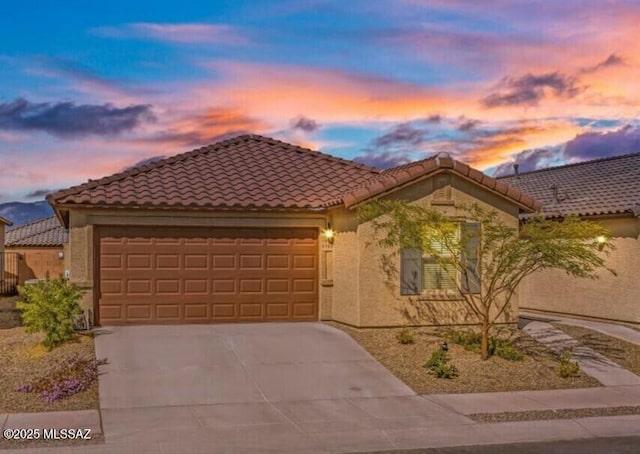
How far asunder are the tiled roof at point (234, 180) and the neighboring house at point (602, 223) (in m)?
6.15

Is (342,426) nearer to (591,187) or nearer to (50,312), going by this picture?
(50,312)

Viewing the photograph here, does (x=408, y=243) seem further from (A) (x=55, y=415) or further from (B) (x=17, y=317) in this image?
(B) (x=17, y=317)

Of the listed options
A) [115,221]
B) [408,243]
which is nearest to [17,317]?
[115,221]

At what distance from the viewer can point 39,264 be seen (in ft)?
133

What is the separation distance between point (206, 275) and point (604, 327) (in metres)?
10.1

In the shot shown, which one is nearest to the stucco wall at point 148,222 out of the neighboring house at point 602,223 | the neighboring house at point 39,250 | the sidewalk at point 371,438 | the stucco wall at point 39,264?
the neighboring house at point 602,223

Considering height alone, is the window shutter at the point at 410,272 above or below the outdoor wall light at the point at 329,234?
below

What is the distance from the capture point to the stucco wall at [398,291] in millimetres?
17625

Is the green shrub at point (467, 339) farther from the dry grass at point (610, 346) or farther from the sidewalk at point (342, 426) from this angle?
the sidewalk at point (342, 426)

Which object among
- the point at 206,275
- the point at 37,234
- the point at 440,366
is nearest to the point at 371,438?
the point at 440,366

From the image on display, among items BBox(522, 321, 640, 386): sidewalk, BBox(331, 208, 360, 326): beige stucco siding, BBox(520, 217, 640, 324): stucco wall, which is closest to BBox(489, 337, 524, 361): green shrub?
BBox(522, 321, 640, 386): sidewalk

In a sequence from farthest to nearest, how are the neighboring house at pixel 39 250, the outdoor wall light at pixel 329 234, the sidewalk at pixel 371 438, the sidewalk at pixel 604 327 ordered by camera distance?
1. the neighboring house at pixel 39 250
2. the outdoor wall light at pixel 329 234
3. the sidewalk at pixel 604 327
4. the sidewalk at pixel 371 438

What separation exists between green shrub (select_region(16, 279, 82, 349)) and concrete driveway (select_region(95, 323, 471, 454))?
33.1 inches

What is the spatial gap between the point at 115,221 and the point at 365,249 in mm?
5901
